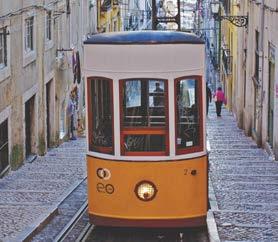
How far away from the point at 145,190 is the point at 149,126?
33.6 inches

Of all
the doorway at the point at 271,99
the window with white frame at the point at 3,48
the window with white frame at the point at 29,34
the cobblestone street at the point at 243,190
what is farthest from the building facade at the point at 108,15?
the window with white frame at the point at 3,48

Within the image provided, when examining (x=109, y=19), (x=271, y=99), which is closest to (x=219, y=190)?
(x=271, y=99)

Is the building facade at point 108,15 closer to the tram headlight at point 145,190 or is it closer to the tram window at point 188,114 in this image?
the tram window at point 188,114

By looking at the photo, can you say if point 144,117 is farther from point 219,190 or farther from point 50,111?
point 50,111

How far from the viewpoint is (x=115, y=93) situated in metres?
11.1

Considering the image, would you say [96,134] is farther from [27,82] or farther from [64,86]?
[64,86]

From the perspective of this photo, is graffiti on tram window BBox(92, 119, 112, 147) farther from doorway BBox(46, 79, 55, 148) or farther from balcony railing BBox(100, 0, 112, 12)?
balcony railing BBox(100, 0, 112, 12)

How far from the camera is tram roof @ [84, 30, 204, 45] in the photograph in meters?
11.1

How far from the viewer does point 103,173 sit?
1123cm

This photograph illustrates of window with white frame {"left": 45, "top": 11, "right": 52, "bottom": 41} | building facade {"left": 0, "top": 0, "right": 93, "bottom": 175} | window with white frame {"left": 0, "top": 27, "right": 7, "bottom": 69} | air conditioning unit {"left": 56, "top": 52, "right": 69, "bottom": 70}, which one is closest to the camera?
window with white frame {"left": 0, "top": 27, "right": 7, "bottom": 69}

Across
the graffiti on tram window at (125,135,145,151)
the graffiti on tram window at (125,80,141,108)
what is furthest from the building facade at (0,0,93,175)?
the graffiti on tram window at (125,135,145,151)

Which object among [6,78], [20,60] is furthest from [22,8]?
[6,78]

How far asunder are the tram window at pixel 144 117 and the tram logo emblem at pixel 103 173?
1.19 ft

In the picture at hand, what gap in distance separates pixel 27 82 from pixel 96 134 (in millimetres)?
9580
